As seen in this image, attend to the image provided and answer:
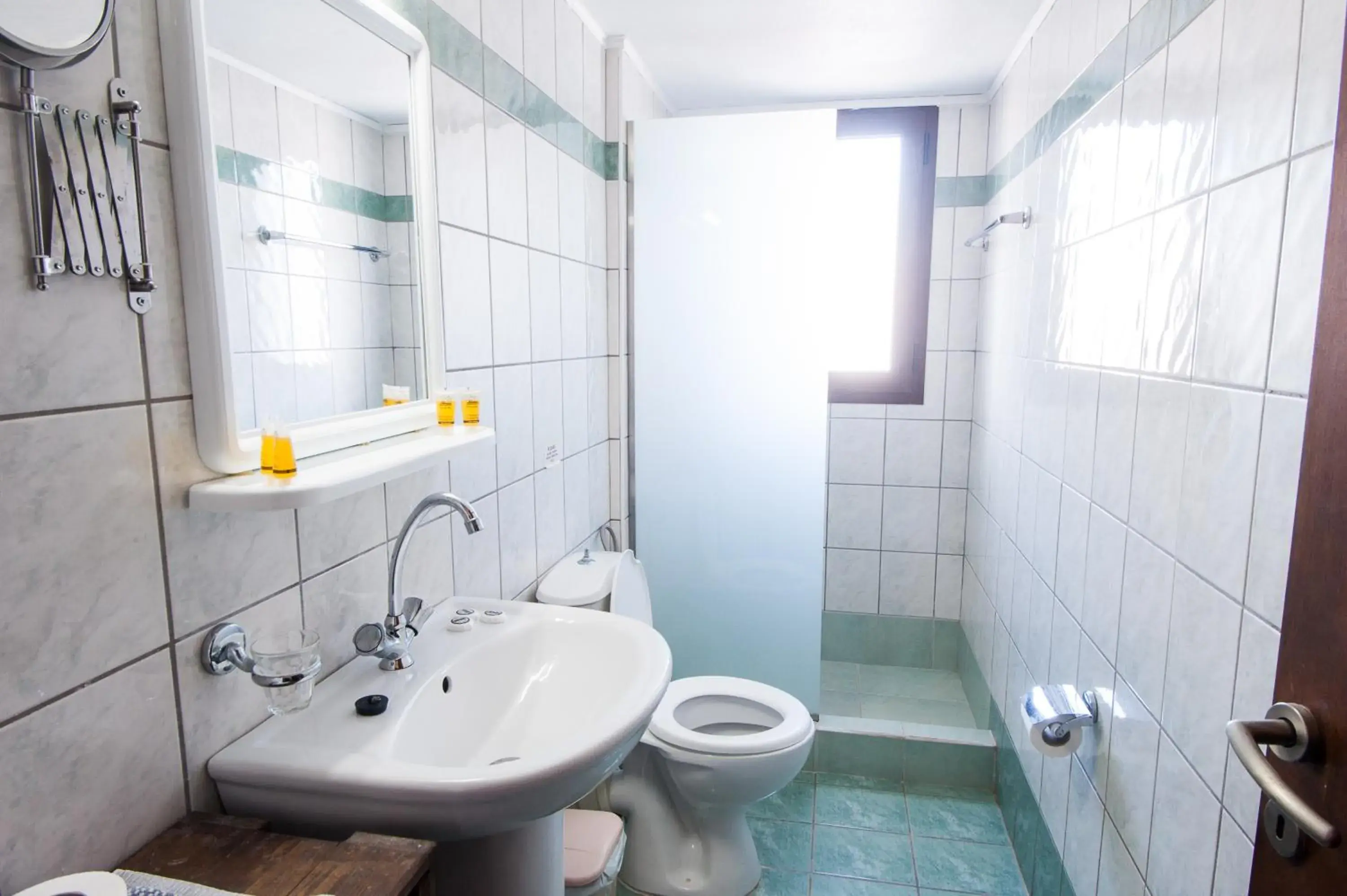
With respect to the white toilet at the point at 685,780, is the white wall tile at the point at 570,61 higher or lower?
higher

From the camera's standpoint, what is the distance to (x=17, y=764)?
28.0 inches

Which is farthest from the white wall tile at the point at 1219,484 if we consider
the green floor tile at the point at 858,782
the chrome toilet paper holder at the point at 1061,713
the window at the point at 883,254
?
the window at the point at 883,254

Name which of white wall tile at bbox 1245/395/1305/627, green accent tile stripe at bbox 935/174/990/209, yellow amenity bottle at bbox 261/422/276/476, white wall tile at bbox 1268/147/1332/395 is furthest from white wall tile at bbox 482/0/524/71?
green accent tile stripe at bbox 935/174/990/209

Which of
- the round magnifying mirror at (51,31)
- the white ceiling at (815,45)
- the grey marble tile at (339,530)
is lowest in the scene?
the grey marble tile at (339,530)

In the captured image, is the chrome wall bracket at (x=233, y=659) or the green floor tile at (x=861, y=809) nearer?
the chrome wall bracket at (x=233, y=659)

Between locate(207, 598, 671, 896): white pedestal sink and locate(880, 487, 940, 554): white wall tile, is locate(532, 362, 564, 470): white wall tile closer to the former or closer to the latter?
locate(207, 598, 671, 896): white pedestal sink

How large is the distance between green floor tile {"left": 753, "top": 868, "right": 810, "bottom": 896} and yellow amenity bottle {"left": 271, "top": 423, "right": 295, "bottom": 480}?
1669mm

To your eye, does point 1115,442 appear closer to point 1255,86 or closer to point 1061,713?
point 1061,713

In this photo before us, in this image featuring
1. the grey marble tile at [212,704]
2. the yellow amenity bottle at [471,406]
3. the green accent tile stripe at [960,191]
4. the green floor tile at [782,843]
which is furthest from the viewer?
the green accent tile stripe at [960,191]

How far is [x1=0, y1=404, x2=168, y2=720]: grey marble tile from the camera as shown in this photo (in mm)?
705

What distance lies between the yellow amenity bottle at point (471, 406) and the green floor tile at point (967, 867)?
5.56 feet

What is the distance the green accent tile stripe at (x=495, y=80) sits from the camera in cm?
135

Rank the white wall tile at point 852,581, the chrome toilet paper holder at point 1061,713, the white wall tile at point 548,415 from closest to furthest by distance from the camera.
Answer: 1. the chrome toilet paper holder at point 1061,713
2. the white wall tile at point 548,415
3. the white wall tile at point 852,581

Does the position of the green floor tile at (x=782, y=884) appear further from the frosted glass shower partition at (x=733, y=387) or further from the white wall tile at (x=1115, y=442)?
the white wall tile at (x=1115, y=442)
